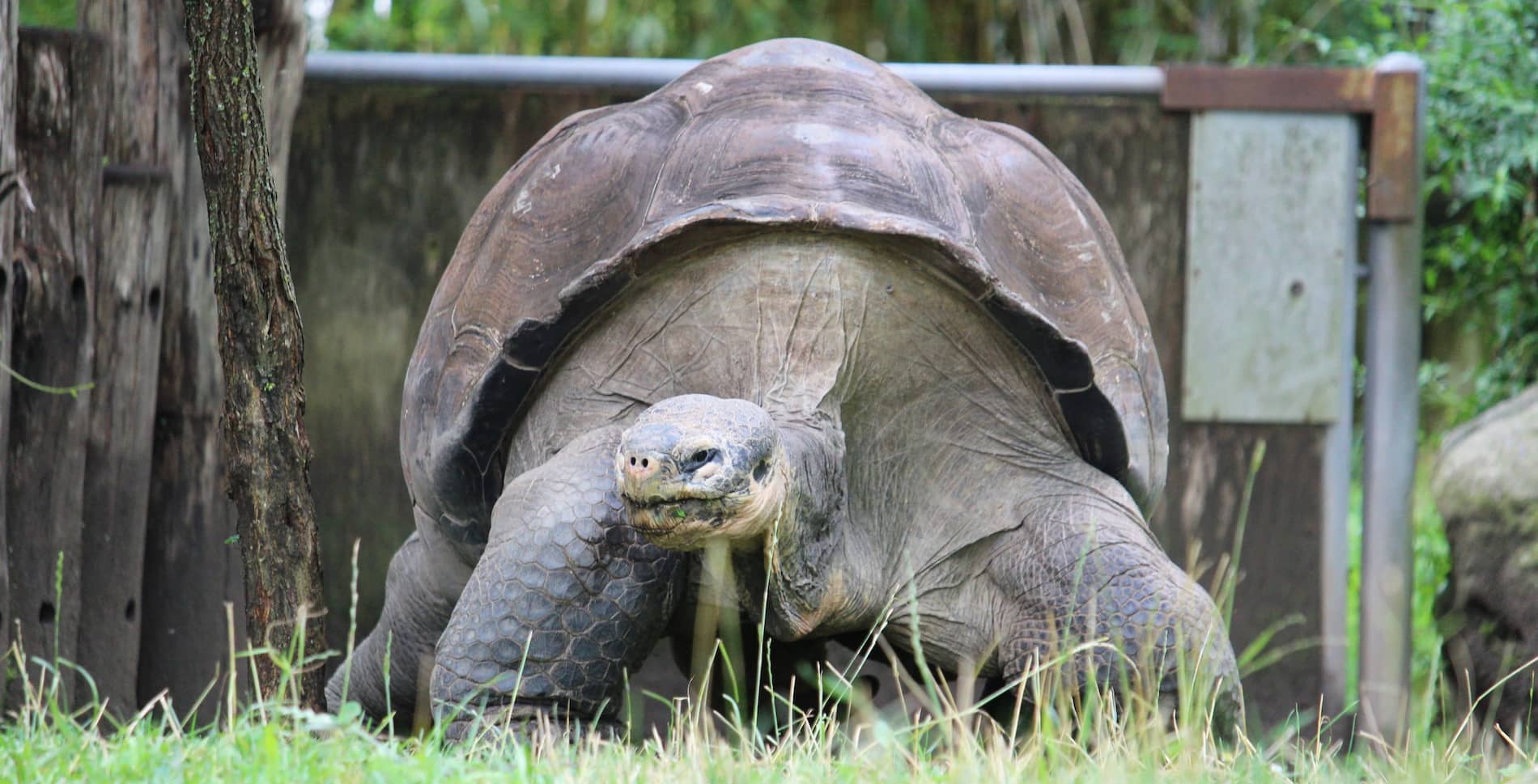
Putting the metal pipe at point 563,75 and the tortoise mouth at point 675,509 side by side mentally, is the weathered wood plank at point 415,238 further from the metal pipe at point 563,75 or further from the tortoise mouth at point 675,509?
the tortoise mouth at point 675,509

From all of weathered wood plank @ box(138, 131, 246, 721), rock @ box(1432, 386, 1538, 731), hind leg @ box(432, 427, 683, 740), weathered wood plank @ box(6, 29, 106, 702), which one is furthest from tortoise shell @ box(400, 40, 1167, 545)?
rock @ box(1432, 386, 1538, 731)

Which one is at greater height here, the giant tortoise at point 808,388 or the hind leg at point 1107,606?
the giant tortoise at point 808,388

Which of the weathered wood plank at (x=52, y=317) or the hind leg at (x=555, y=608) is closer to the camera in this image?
the hind leg at (x=555, y=608)

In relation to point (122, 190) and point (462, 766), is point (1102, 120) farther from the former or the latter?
point (462, 766)

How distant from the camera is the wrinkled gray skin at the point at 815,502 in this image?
255cm

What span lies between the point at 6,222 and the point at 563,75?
1.69 metres

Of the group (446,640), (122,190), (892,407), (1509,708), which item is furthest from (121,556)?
(1509,708)

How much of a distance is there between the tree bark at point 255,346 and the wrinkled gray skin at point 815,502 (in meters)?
0.40

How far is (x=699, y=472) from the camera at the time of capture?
2213mm

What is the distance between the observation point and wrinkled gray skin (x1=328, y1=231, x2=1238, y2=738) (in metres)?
2.55

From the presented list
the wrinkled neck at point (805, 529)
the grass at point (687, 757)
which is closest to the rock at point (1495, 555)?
the grass at point (687, 757)

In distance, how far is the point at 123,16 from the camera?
156 inches

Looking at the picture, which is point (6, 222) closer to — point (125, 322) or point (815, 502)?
point (125, 322)

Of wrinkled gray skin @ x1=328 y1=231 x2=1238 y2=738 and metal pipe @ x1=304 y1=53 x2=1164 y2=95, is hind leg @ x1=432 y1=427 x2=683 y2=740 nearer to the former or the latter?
wrinkled gray skin @ x1=328 y1=231 x2=1238 y2=738
